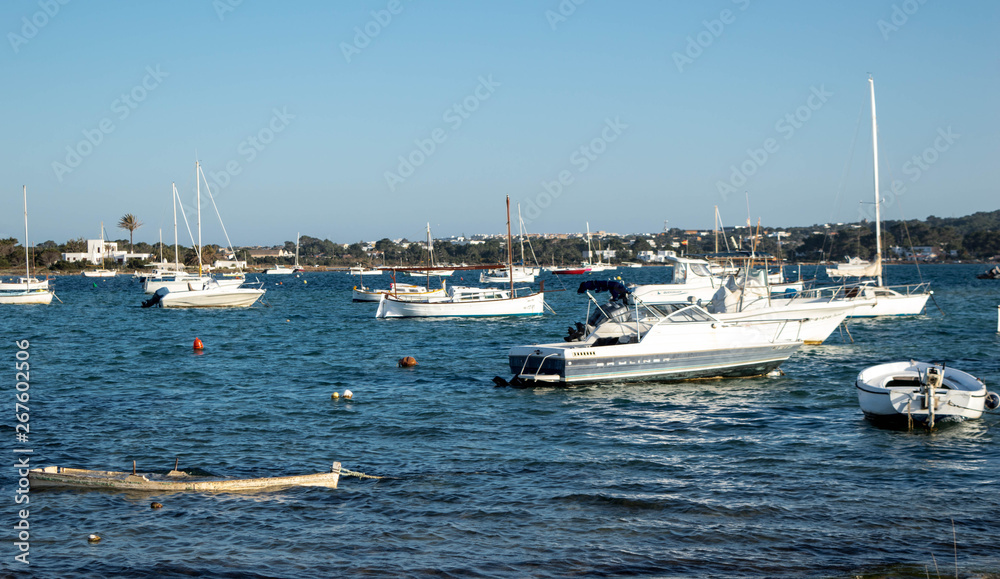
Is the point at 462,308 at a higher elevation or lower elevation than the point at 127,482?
higher

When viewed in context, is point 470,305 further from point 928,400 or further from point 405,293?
point 928,400

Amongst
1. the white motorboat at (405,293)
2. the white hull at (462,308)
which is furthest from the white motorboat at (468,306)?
the white motorboat at (405,293)

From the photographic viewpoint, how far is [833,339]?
39188 mm

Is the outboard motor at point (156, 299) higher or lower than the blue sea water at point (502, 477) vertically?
higher

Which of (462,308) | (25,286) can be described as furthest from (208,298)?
(462,308)

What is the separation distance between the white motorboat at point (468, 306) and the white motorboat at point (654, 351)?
2951 centimetres

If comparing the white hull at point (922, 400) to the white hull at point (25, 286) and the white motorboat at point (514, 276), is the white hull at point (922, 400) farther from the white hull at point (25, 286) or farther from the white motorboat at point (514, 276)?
the white motorboat at point (514, 276)

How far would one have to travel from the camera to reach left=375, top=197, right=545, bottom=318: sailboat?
55500 mm

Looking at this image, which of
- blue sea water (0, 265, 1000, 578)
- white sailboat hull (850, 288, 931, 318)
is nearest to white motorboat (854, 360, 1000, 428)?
blue sea water (0, 265, 1000, 578)

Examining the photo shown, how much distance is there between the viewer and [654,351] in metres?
24.3

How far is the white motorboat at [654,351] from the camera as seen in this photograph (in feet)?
79.6

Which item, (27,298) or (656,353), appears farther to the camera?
(27,298)

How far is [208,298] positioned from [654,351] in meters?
53.5

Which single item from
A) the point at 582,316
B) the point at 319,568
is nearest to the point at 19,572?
the point at 319,568
